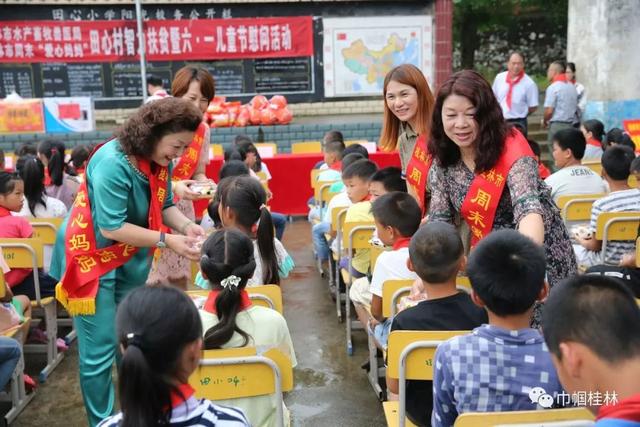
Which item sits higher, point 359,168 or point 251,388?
point 359,168

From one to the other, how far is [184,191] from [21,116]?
7.04 meters

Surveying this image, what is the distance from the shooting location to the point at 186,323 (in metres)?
1.42

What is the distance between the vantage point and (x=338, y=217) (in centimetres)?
443

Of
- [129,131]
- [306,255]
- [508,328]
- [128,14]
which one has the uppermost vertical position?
[128,14]

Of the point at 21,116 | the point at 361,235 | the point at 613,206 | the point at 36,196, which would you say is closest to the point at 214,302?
the point at 361,235

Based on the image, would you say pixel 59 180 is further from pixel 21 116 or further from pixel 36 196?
pixel 21 116

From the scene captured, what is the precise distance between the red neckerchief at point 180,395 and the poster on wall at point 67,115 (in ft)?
28.8

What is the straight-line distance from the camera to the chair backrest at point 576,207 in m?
4.32

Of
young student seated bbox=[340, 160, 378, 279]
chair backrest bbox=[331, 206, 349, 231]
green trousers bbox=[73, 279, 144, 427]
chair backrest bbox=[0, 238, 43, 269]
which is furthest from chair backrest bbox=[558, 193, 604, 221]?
chair backrest bbox=[0, 238, 43, 269]

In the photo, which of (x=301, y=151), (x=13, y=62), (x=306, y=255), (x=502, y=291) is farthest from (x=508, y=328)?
(x=13, y=62)

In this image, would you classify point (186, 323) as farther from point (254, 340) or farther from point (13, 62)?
point (13, 62)

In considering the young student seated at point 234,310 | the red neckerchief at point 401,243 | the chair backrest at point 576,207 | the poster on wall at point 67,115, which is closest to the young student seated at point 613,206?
the chair backrest at point 576,207

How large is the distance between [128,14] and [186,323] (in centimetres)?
1091

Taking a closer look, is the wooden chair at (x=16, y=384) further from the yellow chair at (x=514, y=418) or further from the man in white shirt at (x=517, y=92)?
the man in white shirt at (x=517, y=92)
